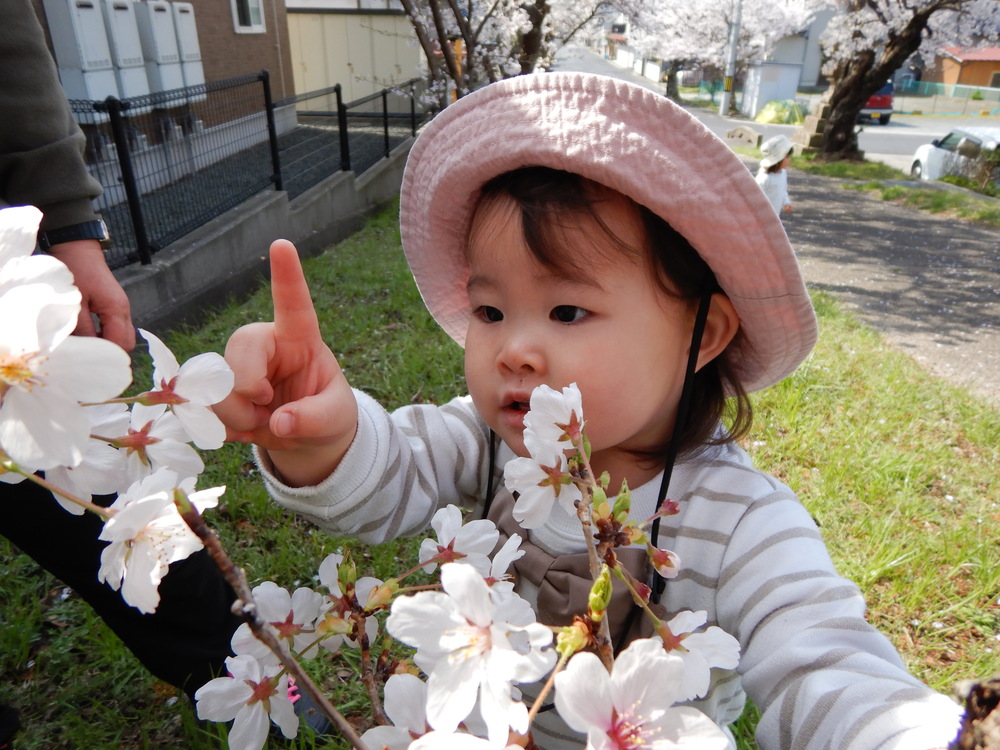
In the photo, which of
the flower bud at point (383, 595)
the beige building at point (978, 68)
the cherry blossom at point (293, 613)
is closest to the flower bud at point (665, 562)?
the flower bud at point (383, 595)

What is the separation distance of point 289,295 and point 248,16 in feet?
41.3

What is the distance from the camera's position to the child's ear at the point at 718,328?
4.51 ft

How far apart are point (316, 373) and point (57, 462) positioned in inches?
34.7

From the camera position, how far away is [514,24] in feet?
40.4

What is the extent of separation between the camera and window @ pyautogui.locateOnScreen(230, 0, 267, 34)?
11.3 m

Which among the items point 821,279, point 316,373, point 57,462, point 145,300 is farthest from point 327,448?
point 821,279

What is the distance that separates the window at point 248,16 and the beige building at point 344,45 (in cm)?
368

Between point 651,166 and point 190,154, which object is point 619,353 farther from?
point 190,154

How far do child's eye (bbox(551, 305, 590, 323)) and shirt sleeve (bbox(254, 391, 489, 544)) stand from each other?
0.48 m

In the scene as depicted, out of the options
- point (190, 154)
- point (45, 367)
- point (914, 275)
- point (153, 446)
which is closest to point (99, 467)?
point (153, 446)

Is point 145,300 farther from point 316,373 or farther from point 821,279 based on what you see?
point 821,279

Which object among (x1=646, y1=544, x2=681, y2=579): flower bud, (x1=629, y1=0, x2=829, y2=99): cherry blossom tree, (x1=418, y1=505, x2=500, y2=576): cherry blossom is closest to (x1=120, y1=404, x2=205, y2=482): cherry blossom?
(x1=418, y1=505, x2=500, y2=576): cherry blossom

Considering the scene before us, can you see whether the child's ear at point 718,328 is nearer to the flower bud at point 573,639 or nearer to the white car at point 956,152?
the flower bud at point 573,639

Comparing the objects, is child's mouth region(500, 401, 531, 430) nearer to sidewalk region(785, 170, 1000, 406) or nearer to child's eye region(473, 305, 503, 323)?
child's eye region(473, 305, 503, 323)
